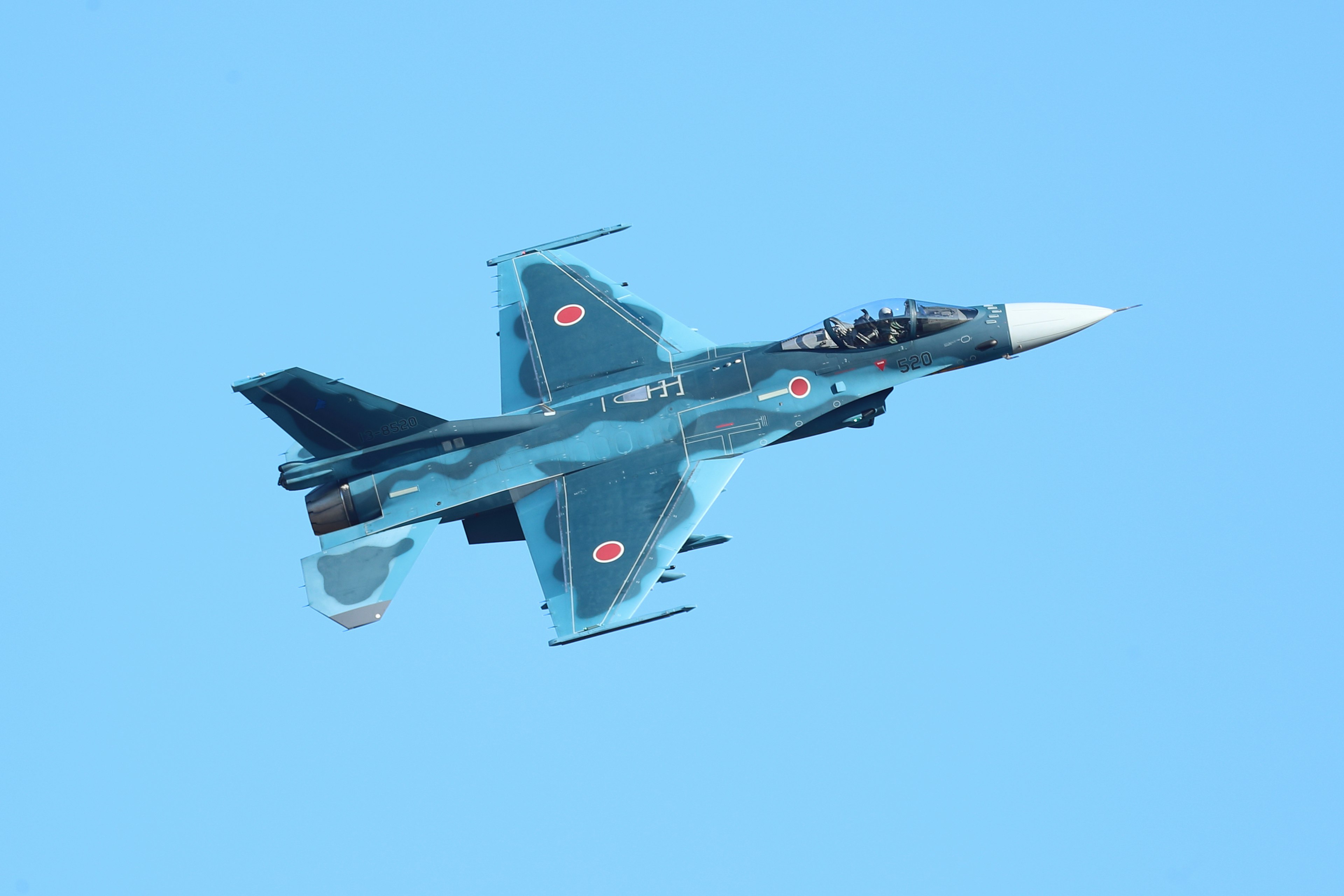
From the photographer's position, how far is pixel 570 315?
1519 inches

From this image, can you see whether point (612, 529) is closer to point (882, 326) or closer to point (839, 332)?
point (839, 332)

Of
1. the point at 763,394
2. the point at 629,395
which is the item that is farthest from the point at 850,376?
the point at 629,395

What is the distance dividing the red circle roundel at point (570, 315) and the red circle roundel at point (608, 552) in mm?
5502

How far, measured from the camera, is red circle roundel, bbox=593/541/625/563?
35156 millimetres

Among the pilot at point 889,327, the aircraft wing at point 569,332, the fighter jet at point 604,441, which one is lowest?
the fighter jet at point 604,441

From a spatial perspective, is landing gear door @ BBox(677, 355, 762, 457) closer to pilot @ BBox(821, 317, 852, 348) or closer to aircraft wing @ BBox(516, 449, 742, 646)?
aircraft wing @ BBox(516, 449, 742, 646)

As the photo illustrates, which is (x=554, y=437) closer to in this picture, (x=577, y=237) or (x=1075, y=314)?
(x=577, y=237)

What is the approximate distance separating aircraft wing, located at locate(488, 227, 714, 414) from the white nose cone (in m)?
6.20

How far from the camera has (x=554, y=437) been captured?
36.5 m

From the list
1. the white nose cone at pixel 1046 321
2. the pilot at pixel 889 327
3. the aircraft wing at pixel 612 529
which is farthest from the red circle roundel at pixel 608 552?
the white nose cone at pixel 1046 321

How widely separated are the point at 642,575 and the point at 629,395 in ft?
13.0

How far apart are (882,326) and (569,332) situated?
22.2 feet

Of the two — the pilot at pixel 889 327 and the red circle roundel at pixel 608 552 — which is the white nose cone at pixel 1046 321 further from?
the red circle roundel at pixel 608 552

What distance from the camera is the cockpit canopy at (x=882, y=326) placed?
119 feet
